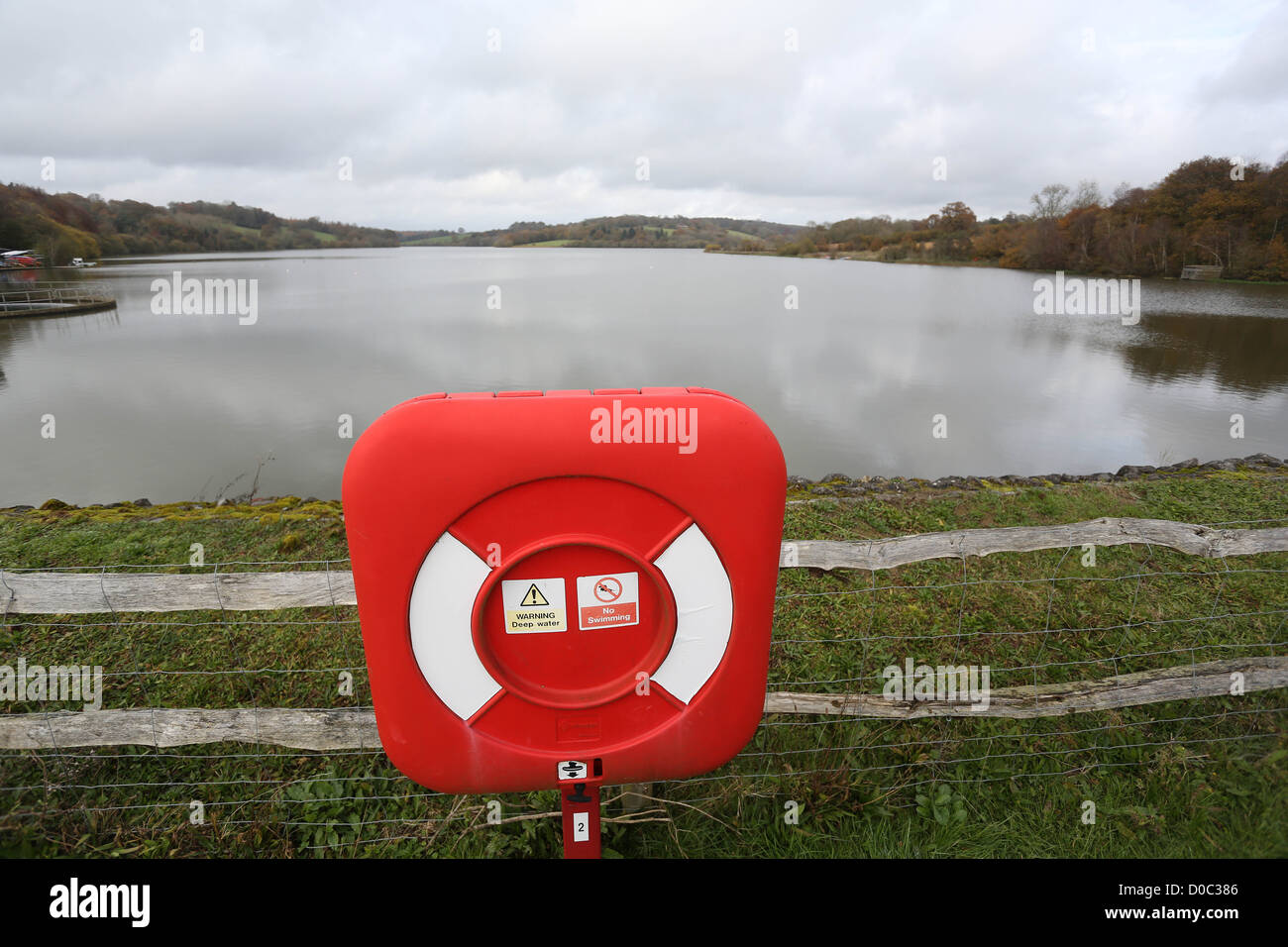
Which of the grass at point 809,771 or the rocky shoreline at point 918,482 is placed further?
the rocky shoreline at point 918,482

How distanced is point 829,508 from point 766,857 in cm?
410

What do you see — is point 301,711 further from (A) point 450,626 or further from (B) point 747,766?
(B) point 747,766

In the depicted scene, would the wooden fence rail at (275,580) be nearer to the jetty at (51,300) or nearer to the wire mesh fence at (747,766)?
the wire mesh fence at (747,766)

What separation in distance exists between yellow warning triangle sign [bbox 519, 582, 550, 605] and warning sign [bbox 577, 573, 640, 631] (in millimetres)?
87

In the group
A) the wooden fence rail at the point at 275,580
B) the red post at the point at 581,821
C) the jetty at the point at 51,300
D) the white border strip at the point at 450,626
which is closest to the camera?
the white border strip at the point at 450,626

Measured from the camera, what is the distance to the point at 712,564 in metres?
1.55

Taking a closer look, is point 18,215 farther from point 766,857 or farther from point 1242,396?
point 1242,396

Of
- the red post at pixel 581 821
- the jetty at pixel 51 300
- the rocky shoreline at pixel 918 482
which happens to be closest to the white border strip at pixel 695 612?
the red post at pixel 581 821

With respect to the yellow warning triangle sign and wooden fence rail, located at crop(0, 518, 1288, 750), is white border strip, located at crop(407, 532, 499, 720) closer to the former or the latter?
the yellow warning triangle sign

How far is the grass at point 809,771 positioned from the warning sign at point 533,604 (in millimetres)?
1182

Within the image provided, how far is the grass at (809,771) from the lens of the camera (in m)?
2.33

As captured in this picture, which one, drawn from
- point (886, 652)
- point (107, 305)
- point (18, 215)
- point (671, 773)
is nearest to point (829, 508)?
point (886, 652)

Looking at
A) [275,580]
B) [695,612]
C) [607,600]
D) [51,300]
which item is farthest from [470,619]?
[51,300]

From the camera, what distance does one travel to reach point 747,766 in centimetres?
260
